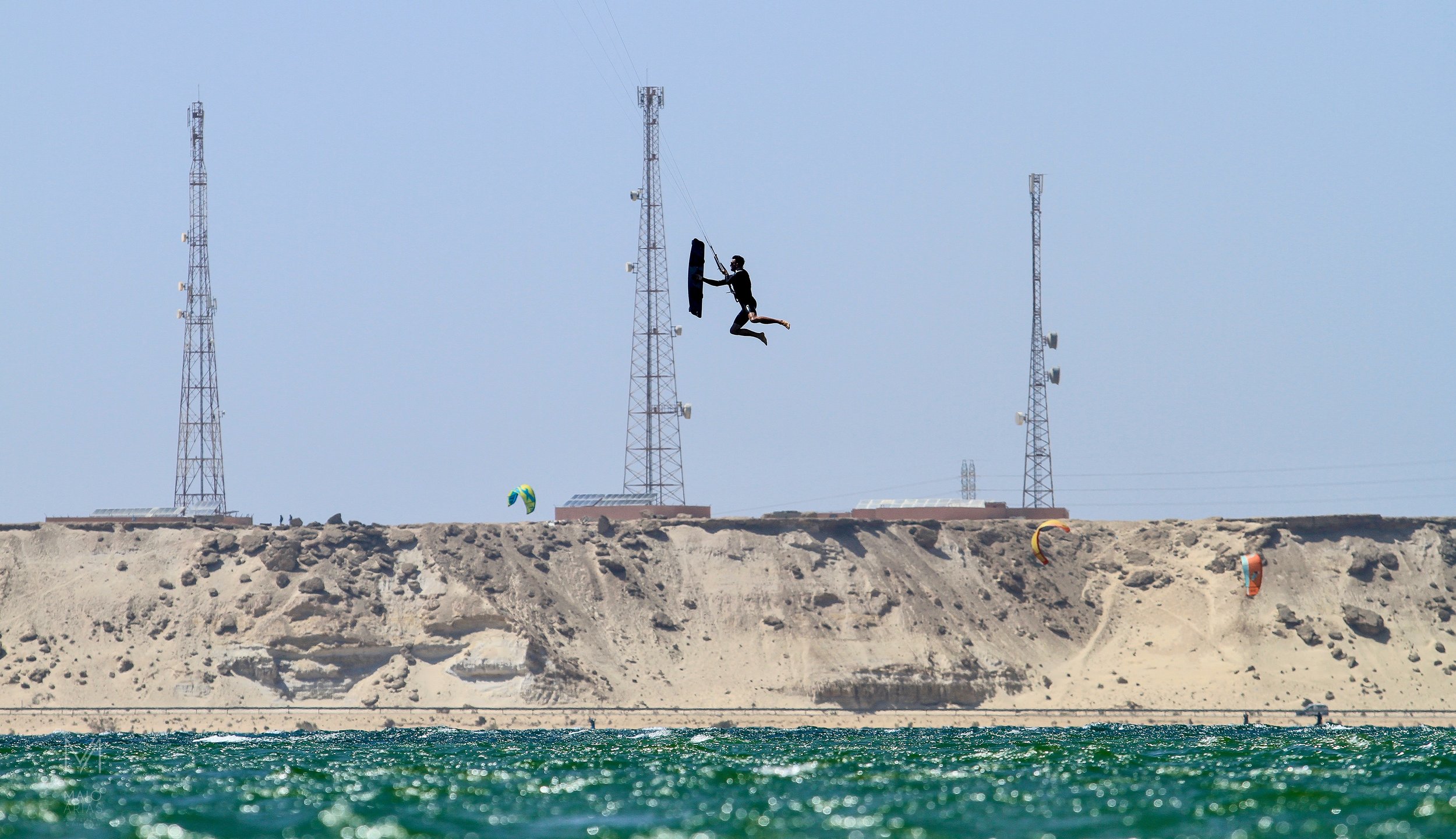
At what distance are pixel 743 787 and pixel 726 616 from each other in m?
42.9

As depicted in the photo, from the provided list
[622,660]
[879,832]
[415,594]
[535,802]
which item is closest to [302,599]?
[415,594]

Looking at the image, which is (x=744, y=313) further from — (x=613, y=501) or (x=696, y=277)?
(x=613, y=501)

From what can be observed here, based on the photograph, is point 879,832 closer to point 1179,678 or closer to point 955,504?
point 1179,678

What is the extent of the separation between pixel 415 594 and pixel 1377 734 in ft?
144

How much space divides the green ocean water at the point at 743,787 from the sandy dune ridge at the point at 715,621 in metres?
12.4

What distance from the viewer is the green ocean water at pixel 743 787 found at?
36375mm

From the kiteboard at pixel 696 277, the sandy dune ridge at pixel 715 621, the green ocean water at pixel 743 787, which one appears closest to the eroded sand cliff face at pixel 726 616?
the sandy dune ridge at pixel 715 621

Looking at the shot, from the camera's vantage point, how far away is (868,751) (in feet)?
193

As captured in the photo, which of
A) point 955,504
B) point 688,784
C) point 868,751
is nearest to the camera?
point 688,784

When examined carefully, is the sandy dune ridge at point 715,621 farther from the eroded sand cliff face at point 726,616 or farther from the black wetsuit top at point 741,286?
the black wetsuit top at point 741,286

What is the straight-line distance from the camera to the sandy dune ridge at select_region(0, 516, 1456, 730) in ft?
264

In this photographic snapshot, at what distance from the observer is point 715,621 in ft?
287

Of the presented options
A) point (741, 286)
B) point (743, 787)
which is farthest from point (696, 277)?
point (743, 787)

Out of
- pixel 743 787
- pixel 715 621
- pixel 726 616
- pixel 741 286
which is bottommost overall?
pixel 743 787
